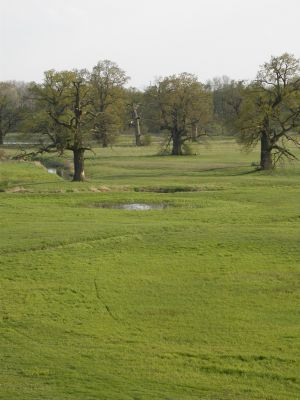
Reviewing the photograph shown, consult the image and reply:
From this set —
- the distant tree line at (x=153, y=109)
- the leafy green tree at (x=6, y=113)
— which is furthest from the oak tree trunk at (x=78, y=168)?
the leafy green tree at (x=6, y=113)

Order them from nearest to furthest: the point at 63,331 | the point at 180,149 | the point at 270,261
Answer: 1. the point at 63,331
2. the point at 270,261
3. the point at 180,149

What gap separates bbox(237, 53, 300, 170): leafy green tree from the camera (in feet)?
180

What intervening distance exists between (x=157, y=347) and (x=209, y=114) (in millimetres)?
64897

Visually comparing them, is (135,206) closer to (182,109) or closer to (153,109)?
(182,109)

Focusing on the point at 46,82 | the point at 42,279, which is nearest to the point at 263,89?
the point at 46,82

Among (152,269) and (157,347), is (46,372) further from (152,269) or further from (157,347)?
(152,269)

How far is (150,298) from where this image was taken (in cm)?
1958

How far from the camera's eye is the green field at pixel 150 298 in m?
14.0

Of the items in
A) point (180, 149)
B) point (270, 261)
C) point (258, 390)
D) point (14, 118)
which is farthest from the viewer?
point (14, 118)

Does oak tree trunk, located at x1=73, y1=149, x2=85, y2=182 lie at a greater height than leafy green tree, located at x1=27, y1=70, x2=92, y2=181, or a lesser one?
lesser

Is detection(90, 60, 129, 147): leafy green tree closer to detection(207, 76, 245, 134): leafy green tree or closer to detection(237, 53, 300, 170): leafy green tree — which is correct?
detection(207, 76, 245, 134): leafy green tree

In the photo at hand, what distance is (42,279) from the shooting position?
2150 cm

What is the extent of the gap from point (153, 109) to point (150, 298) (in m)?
66.5

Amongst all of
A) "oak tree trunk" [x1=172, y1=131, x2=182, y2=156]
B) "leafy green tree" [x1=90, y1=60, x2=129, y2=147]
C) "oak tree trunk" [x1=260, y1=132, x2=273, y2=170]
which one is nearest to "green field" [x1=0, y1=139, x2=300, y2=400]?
"oak tree trunk" [x1=260, y1=132, x2=273, y2=170]
